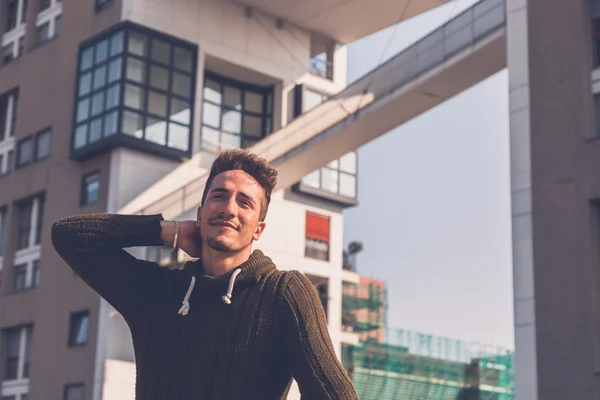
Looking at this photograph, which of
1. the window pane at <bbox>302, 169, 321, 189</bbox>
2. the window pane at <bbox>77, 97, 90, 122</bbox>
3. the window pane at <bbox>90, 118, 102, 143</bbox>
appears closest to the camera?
the window pane at <bbox>90, 118, 102, 143</bbox>

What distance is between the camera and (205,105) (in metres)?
44.3

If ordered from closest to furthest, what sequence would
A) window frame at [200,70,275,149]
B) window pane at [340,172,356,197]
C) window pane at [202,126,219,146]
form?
window pane at [202,126,219,146]
window frame at [200,70,275,149]
window pane at [340,172,356,197]

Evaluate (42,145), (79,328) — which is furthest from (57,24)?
(79,328)

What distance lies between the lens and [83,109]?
Answer: 138 feet

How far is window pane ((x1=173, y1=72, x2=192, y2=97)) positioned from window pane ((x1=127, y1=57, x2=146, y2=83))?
1.38m

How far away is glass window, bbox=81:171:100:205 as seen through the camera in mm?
41219

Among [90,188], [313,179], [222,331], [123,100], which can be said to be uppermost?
[123,100]

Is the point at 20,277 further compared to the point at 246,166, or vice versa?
the point at 20,277

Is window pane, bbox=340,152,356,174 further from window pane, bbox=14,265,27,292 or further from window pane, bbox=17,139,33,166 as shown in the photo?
window pane, bbox=14,265,27,292

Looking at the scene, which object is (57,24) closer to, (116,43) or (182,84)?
(116,43)

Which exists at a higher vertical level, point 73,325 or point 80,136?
point 80,136

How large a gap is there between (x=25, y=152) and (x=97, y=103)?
620 centimetres

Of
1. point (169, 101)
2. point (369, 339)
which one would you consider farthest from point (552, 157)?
point (369, 339)

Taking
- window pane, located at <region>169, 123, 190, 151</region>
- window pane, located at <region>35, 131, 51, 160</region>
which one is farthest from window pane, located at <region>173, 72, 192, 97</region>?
window pane, located at <region>35, 131, 51, 160</region>
